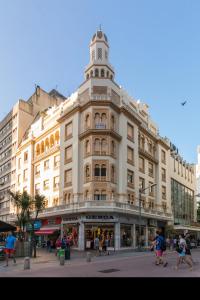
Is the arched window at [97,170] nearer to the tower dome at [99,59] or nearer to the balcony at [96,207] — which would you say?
the balcony at [96,207]

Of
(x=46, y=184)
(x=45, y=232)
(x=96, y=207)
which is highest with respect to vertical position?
(x=46, y=184)

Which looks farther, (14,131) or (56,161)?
(14,131)

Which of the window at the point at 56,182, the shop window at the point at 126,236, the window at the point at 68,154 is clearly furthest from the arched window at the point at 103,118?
the shop window at the point at 126,236

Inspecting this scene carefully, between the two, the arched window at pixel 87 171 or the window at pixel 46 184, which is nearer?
the arched window at pixel 87 171

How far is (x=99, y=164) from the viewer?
43.1 meters

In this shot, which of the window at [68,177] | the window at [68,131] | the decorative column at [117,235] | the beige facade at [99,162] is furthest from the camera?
the window at [68,131]

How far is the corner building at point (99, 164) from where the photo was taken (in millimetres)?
41469

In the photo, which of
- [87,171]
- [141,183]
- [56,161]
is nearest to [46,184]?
[56,161]

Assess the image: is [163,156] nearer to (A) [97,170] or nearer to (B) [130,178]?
(B) [130,178]

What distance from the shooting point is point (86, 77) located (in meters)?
49.6

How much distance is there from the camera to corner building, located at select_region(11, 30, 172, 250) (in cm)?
4147
